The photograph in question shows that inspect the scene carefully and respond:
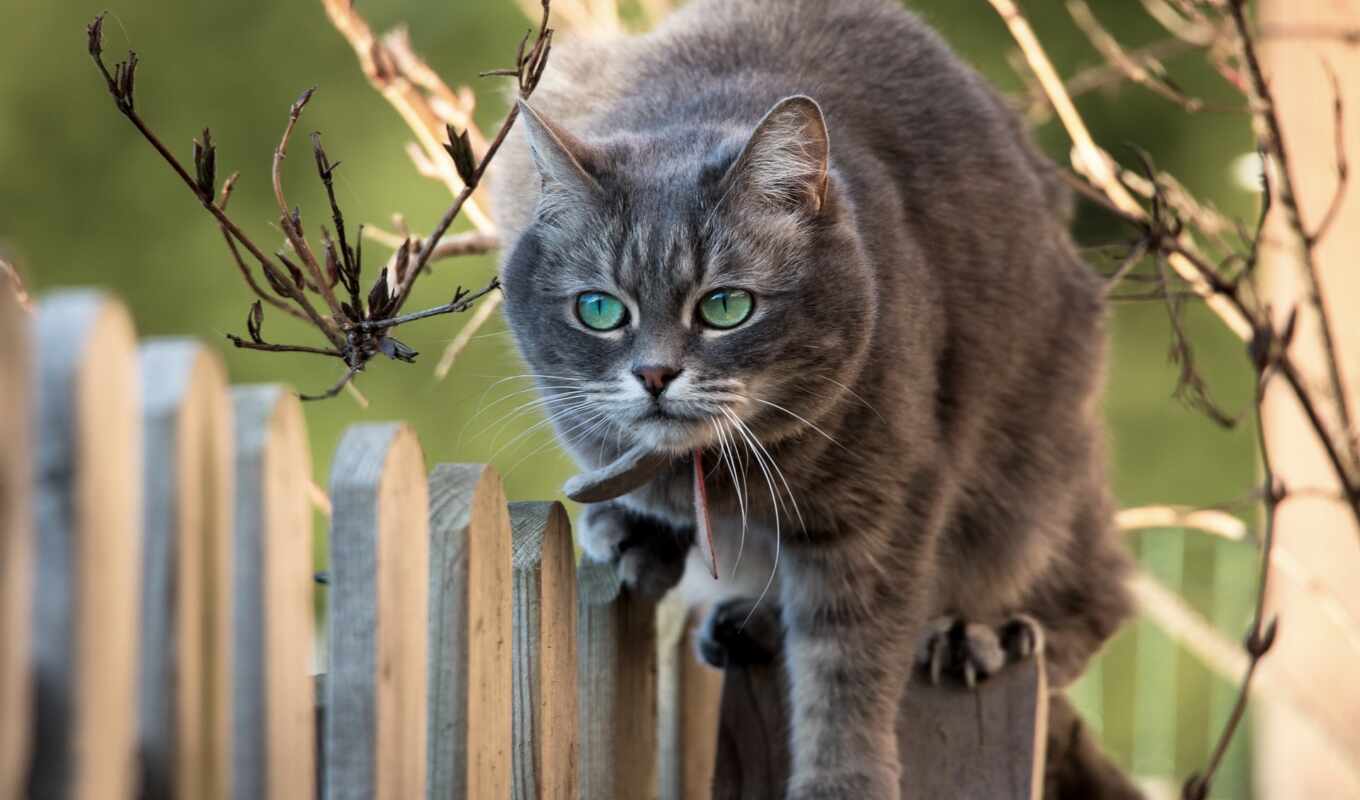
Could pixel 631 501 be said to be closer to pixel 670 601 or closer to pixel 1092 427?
pixel 670 601

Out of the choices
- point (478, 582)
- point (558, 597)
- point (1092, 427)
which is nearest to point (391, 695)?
point (478, 582)

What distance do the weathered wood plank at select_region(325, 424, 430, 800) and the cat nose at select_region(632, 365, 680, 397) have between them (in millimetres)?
509

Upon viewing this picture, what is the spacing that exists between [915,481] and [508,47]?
4.00 meters

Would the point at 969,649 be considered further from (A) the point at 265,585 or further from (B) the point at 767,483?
(A) the point at 265,585

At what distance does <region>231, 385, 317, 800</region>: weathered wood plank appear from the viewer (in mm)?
1146

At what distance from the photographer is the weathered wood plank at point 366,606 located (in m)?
1.25

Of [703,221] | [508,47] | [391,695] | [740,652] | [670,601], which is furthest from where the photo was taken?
[508,47]

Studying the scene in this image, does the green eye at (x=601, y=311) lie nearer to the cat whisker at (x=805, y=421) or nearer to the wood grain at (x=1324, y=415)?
the cat whisker at (x=805, y=421)

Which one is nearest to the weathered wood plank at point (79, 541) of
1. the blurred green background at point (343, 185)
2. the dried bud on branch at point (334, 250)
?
the dried bud on branch at point (334, 250)

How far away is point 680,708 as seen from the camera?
2.54 metres

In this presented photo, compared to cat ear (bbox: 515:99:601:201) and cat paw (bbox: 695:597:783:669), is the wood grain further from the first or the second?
cat ear (bbox: 515:99:601:201)

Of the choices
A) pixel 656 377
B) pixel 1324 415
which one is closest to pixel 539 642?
pixel 656 377

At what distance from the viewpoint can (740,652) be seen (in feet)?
7.54

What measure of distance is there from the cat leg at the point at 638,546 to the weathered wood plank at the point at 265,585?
872 mm
